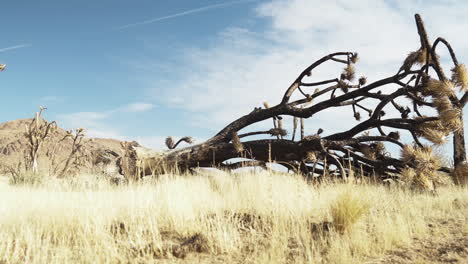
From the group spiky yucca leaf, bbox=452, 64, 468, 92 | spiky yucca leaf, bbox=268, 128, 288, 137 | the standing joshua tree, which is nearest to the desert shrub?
the standing joshua tree

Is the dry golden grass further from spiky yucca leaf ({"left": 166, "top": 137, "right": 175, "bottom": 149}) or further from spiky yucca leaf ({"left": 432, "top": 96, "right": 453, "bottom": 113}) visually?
spiky yucca leaf ({"left": 166, "top": 137, "right": 175, "bottom": 149})

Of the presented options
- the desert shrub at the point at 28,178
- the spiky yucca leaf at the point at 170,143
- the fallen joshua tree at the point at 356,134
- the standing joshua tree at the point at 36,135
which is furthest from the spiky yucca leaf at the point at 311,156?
the standing joshua tree at the point at 36,135

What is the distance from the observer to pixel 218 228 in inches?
190

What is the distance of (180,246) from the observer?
457 cm

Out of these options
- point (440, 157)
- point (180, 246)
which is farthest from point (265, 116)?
point (180, 246)

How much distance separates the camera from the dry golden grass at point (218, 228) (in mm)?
4488

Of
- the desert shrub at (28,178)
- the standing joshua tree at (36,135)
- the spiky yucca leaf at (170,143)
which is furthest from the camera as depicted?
the standing joshua tree at (36,135)

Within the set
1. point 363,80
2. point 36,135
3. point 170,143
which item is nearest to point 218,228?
point 363,80

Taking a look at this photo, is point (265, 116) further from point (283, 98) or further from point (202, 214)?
point (202, 214)

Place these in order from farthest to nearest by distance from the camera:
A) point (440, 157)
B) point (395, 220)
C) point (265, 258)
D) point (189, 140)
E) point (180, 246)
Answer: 1. point (189, 140)
2. point (440, 157)
3. point (395, 220)
4. point (180, 246)
5. point (265, 258)

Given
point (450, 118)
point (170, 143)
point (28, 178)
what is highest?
point (170, 143)

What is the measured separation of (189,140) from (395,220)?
6821mm

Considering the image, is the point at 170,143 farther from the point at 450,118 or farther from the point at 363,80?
the point at 450,118

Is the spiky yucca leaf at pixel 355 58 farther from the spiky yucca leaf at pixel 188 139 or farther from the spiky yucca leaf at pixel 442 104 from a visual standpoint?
the spiky yucca leaf at pixel 188 139
